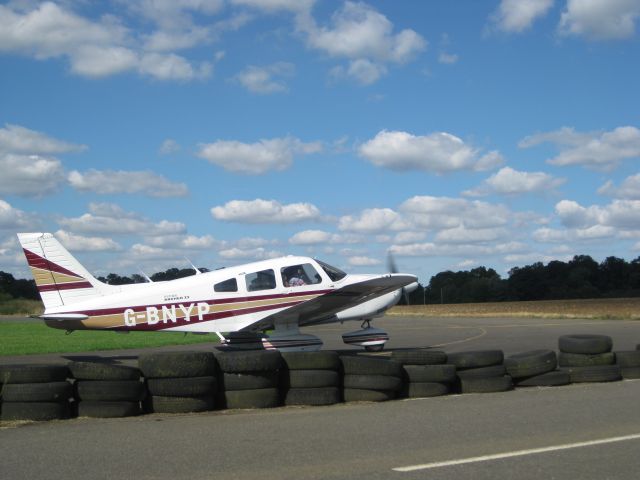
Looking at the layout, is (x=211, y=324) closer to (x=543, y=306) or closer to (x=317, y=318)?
(x=317, y=318)

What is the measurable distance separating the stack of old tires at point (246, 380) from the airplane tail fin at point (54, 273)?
9012 mm

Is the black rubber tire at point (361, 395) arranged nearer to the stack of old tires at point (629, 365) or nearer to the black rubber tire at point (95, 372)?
the black rubber tire at point (95, 372)

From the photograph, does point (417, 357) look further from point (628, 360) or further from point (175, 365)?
point (628, 360)

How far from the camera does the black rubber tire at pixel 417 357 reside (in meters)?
10.6

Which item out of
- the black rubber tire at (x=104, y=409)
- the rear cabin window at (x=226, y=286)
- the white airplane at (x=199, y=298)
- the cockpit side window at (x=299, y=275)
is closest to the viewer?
the black rubber tire at (x=104, y=409)

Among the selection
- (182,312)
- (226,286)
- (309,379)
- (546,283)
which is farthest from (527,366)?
(546,283)

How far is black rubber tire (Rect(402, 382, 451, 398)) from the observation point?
34.7ft

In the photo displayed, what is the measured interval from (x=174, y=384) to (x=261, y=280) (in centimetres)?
813

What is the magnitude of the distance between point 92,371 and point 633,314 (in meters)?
41.8

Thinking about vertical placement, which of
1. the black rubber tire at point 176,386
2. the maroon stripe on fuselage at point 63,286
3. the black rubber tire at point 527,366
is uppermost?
the maroon stripe on fuselage at point 63,286

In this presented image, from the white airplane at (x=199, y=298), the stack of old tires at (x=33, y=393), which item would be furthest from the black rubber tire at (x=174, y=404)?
the white airplane at (x=199, y=298)

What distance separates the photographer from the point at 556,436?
737cm

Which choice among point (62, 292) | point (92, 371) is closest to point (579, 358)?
point (92, 371)

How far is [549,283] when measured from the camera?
104812 mm
